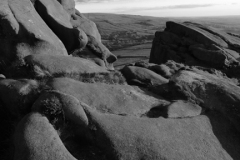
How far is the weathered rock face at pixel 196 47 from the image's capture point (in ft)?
71.6

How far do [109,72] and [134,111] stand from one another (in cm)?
324


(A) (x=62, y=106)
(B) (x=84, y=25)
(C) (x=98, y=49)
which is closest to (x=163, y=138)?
(A) (x=62, y=106)

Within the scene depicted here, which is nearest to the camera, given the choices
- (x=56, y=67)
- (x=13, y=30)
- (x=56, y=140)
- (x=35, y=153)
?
(x=35, y=153)

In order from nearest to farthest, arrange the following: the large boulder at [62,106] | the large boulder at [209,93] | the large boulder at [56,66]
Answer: the large boulder at [62,106] < the large boulder at [209,93] < the large boulder at [56,66]

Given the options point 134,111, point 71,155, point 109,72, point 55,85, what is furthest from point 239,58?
point 71,155

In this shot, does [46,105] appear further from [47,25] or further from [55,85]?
[47,25]

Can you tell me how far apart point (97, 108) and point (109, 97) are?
3.05 feet

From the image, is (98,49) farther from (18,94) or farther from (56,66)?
(18,94)

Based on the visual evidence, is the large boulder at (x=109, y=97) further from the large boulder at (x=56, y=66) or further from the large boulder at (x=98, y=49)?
the large boulder at (x=98, y=49)

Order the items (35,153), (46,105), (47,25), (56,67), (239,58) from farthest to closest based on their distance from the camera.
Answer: (239,58) → (47,25) → (56,67) → (46,105) → (35,153)

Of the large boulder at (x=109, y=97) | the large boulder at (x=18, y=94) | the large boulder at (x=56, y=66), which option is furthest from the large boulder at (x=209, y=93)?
the large boulder at (x=18, y=94)

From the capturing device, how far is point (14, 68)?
39.4 feet

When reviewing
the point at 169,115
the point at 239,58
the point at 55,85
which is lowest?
the point at 239,58

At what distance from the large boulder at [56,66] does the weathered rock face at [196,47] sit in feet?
40.3
